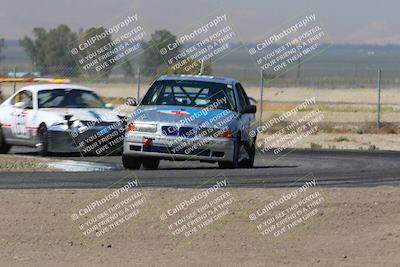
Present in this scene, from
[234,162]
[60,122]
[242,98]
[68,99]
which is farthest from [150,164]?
[68,99]

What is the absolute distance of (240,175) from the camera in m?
18.8

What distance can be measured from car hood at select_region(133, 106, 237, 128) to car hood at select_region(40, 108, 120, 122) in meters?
2.30

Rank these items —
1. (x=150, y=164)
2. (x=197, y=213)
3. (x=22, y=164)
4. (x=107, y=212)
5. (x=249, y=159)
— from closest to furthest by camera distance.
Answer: (x=107, y=212) < (x=197, y=213) < (x=22, y=164) < (x=150, y=164) < (x=249, y=159)

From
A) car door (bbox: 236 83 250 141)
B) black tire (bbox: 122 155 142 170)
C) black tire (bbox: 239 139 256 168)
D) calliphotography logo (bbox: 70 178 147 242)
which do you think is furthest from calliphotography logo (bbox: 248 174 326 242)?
black tire (bbox: 239 139 256 168)

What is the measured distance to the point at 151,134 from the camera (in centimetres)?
1914

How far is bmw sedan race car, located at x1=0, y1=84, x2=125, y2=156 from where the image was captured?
2184 centimetres

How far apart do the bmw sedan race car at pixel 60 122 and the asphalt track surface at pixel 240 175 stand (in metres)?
0.43

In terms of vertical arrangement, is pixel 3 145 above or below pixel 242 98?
above

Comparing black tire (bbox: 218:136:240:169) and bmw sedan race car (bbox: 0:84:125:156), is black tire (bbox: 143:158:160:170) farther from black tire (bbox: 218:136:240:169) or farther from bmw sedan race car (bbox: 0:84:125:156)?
bmw sedan race car (bbox: 0:84:125:156)

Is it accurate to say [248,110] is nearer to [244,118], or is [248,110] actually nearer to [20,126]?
[244,118]

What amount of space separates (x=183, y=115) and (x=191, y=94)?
811mm

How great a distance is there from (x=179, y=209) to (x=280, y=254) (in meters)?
2.61

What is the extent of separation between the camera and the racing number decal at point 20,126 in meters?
22.8

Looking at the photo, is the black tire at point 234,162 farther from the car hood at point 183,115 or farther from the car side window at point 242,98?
the car side window at point 242,98
